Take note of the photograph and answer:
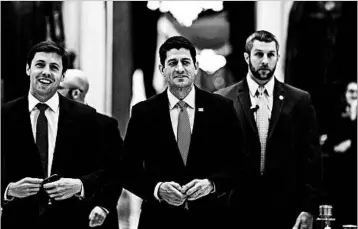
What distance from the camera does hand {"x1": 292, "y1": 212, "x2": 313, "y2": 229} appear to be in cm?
430

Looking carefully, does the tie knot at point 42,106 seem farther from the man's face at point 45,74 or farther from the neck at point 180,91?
the neck at point 180,91

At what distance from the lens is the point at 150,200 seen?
3.83 metres

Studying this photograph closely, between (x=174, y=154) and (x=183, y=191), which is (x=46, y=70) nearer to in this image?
(x=174, y=154)

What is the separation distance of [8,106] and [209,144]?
3.60 feet

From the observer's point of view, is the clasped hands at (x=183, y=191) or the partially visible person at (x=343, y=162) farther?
the partially visible person at (x=343, y=162)

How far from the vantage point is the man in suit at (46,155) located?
151 inches

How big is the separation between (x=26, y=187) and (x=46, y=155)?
0.21 meters

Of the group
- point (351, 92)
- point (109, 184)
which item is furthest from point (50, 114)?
point (351, 92)

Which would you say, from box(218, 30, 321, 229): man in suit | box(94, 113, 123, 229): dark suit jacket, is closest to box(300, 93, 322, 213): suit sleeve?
box(218, 30, 321, 229): man in suit

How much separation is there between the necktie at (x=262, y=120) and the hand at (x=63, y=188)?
1.10 m

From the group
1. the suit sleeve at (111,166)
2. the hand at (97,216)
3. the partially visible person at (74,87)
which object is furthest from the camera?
the partially visible person at (74,87)

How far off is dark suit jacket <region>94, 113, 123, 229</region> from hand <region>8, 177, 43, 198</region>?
0.45 meters

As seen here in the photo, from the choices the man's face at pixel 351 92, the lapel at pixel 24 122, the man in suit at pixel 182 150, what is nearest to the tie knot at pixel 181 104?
the man in suit at pixel 182 150

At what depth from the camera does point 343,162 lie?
5.86 metres
